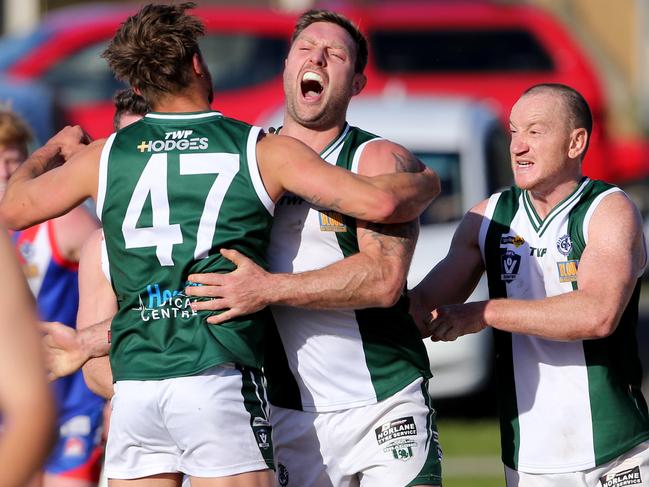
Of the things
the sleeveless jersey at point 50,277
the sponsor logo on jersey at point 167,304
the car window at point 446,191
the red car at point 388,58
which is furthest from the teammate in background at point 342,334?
the red car at point 388,58

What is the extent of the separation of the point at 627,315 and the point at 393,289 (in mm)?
937

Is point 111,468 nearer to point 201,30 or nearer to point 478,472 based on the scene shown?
point 201,30

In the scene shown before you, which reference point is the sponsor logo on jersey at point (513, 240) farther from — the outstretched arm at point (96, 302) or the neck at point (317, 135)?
the outstretched arm at point (96, 302)

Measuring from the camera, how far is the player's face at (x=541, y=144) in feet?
14.4

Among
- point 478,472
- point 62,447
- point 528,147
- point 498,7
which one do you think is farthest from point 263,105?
point 528,147

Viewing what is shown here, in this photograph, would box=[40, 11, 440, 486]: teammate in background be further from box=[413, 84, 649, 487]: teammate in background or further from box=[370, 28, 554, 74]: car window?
box=[370, 28, 554, 74]: car window

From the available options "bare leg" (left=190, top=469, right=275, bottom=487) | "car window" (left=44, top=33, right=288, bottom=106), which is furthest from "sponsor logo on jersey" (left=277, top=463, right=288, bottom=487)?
"car window" (left=44, top=33, right=288, bottom=106)

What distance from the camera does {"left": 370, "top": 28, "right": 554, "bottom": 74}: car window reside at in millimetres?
14297

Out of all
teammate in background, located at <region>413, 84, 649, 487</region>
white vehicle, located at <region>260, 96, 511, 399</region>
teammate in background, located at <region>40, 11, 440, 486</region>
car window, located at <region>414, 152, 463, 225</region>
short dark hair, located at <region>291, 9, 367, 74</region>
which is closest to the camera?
teammate in background, located at <region>40, 11, 440, 486</region>

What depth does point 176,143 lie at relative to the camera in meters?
3.92

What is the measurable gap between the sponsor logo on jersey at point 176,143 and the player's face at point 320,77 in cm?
59

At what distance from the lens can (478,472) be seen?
8.99 m

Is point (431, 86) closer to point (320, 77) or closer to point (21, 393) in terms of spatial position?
point (320, 77)

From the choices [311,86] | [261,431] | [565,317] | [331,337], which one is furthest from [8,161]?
[565,317]
